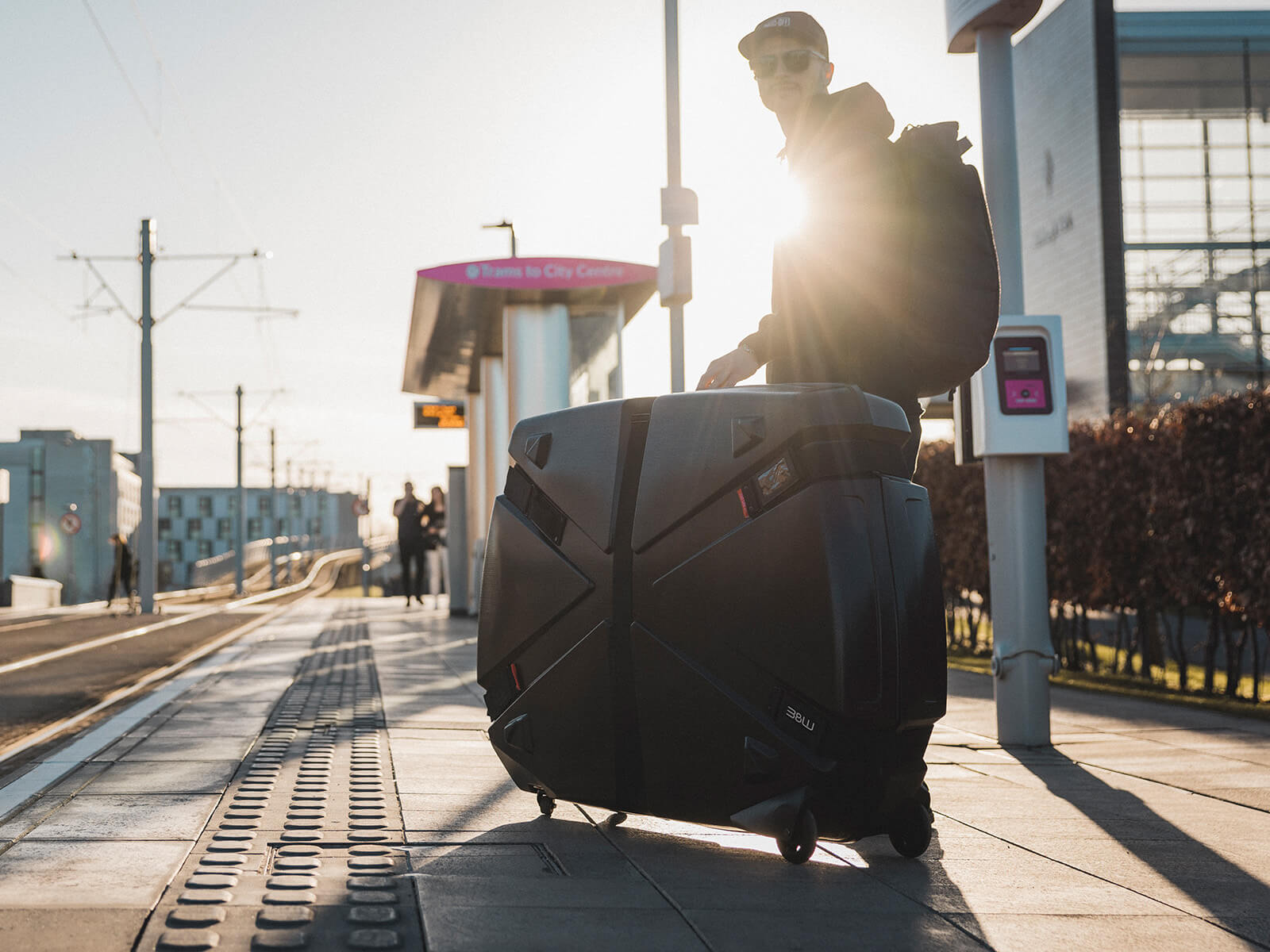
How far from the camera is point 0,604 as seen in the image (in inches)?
1688

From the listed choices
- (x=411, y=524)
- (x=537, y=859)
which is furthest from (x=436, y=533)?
(x=537, y=859)

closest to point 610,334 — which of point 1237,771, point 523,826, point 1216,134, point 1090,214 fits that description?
point 1237,771

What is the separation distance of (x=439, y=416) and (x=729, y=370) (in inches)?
857

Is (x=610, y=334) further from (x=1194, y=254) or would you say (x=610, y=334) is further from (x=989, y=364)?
(x=1194, y=254)

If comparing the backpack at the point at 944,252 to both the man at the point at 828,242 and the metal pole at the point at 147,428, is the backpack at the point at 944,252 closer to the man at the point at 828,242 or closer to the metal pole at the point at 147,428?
the man at the point at 828,242

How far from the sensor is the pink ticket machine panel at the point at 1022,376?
19.0 ft

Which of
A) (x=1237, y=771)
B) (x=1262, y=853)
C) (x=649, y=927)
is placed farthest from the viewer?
(x=1237, y=771)

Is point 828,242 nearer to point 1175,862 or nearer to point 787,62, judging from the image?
point 787,62

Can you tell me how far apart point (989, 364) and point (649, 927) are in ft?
12.6

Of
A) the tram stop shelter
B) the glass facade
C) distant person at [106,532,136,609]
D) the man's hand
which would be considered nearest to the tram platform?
the man's hand

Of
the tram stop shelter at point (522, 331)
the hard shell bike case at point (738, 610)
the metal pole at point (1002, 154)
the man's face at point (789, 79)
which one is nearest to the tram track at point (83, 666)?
the hard shell bike case at point (738, 610)

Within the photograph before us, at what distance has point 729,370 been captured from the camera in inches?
142

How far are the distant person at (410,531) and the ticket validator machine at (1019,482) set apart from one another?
16089 millimetres

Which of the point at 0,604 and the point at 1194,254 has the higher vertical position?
the point at 1194,254
